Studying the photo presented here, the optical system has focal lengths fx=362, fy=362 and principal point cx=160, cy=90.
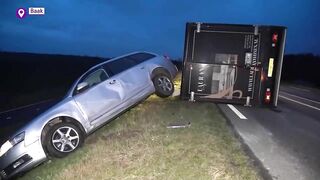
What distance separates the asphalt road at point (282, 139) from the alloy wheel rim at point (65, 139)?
3577 millimetres

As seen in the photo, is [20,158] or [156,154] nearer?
[156,154]

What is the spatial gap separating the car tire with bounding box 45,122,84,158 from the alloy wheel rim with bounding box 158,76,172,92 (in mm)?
3521

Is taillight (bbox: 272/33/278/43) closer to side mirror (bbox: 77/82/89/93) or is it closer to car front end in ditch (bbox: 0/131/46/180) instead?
side mirror (bbox: 77/82/89/93)

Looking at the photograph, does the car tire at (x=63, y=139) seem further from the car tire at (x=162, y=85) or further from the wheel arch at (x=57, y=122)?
the car tire at (x=162, y=85)

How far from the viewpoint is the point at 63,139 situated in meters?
7.55

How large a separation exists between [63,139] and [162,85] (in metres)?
4.02

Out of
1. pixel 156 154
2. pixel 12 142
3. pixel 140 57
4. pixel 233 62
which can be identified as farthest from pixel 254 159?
pixel 140 57

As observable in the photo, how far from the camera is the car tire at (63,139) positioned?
24.1ft

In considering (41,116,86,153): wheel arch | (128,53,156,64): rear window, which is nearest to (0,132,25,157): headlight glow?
(41,116,86,153): wheel arch

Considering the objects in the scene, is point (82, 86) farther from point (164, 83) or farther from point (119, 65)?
point (164, 83)

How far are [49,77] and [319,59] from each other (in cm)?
5533

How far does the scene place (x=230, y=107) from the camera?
11930 mm

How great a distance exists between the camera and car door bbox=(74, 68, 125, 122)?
8.12m

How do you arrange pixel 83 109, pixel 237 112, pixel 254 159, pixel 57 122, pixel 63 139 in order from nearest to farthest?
pixel 254 159, pixel 63 139, pixel 57 122, pixel 83 109, pixel 237 112
